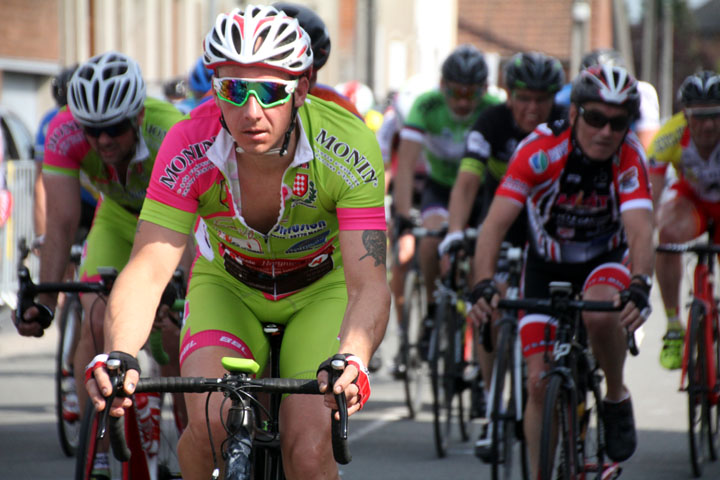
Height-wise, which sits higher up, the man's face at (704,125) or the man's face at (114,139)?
the man's face at (704,125)

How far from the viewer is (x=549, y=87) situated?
717cm

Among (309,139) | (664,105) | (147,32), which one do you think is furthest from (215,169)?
(664,105)

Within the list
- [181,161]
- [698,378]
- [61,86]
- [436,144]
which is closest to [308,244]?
[181,161]

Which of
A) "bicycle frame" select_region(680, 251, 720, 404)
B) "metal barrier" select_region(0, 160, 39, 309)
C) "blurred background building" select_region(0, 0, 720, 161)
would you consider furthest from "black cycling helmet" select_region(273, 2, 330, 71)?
"blurred background building" select_region(0, 0, 720, 161)

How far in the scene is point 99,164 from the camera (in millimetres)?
5859

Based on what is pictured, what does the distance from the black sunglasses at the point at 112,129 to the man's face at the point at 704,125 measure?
354cm

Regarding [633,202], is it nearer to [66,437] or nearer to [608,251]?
[608,251]

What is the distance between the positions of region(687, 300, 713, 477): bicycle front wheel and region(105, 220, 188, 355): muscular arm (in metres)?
3.87

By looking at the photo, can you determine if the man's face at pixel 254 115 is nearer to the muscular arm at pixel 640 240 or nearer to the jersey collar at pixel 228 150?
the jersey collar at pixel 228 150

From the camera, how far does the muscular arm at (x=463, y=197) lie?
24.1 ft

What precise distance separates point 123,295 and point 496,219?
7.70ft

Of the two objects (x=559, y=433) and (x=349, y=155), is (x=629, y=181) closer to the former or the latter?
(x=559, y=433)

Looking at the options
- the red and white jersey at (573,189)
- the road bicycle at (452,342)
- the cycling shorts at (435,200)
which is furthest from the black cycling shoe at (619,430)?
the cycling shorts at (435,200)

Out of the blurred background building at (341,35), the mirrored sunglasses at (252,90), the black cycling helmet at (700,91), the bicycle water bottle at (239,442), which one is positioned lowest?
the bicycle water bottle at (239,442)
